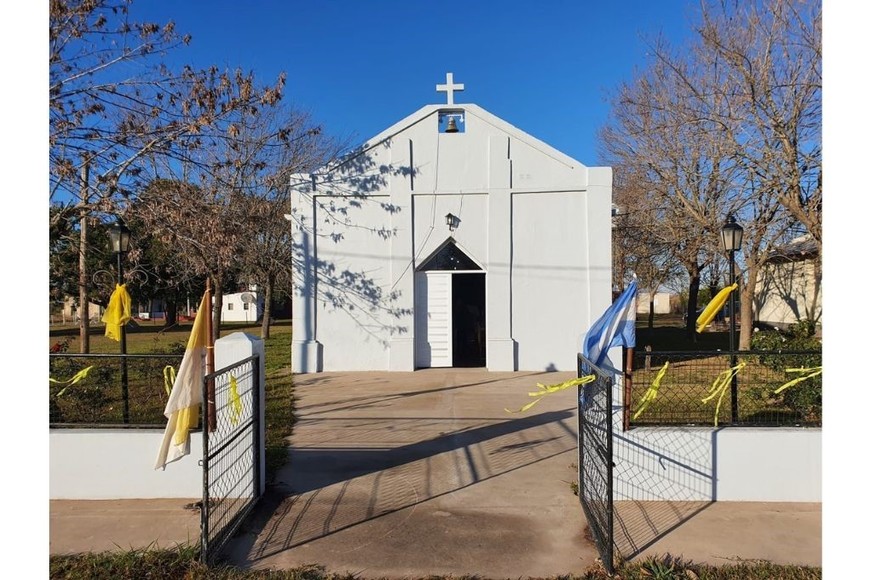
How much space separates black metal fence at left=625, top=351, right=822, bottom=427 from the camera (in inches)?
195

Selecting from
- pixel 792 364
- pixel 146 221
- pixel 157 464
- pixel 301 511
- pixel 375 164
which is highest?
pixel 375 164

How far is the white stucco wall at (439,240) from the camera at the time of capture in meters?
11.4

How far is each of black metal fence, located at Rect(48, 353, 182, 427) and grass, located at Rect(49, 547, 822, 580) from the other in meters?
1.93

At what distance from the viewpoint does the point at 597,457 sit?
428cm

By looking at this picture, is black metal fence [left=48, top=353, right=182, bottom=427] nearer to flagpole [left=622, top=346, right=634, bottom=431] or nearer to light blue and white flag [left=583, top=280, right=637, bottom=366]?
light blue and white flag [left=583, top=280, right=637, bottom=366]

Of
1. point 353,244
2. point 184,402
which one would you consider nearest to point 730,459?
point 184,402

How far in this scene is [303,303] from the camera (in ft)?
37.7

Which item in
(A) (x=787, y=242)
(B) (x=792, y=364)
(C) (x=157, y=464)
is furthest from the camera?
(A) (x=787, y=242)

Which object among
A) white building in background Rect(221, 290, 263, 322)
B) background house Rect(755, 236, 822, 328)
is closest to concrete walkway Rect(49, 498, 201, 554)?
background house Rect(755, 236, 822, 328)

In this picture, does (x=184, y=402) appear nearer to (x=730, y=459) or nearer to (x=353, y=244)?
(x=730, y=459)

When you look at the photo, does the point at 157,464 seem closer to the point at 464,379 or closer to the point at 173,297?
the point at 464,379

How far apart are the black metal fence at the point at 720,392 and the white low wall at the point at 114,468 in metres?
4.10

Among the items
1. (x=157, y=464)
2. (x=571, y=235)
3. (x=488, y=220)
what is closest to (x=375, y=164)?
(x=488, y=220)

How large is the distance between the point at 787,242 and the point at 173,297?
33074 mm
